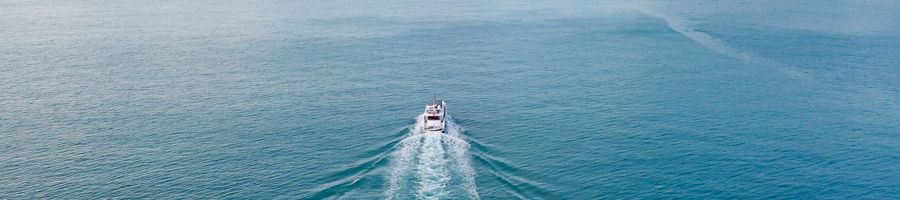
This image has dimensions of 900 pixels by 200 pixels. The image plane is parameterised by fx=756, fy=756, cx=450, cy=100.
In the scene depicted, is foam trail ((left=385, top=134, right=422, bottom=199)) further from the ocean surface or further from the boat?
the boat

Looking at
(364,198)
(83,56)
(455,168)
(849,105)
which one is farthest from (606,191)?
(83,56)

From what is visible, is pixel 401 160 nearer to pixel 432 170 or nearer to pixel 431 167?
pixel 431 167

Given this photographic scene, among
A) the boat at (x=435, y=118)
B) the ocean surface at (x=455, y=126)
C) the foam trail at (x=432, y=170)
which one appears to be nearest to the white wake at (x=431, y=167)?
the foam trail at (x=432, y=170)

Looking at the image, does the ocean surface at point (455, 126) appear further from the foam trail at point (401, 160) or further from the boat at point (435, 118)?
the boat at point (435, 118)

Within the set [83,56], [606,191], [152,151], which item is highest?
[83,56]

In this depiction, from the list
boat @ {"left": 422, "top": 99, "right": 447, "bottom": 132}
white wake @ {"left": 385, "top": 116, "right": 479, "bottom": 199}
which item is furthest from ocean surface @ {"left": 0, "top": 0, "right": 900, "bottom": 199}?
boat @ {"left": 422, "top": 99, "right": 447, "bottom": 132}

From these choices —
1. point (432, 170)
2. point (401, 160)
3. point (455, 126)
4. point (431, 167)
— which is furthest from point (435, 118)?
point (432, 170)

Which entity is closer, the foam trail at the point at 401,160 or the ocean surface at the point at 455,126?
the foam trail at the point at 401,160

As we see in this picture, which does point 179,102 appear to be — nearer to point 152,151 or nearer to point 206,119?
point 206,119
